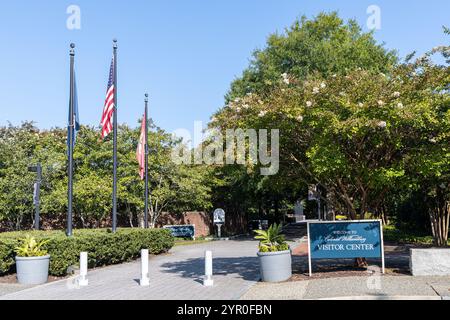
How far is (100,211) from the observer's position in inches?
1070

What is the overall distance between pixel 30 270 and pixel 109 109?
6.20m

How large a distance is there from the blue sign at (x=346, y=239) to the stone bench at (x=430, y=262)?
0.87 m

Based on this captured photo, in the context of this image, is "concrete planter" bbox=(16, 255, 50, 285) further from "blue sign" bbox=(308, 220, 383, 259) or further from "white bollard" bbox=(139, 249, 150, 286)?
"blue sign" bbox=(308, 220, 383, 259)

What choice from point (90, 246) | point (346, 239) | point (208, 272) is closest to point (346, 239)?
point (346, 239)

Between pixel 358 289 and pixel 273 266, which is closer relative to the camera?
pixel 358 289

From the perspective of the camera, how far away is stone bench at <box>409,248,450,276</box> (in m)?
10.9

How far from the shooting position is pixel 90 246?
15.0 metres

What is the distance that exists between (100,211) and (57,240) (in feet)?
44.9

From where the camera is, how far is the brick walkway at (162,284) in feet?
34.0

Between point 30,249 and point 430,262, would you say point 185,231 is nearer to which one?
point 30,249

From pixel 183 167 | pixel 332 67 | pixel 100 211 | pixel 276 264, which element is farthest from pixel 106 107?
pixel 332 67

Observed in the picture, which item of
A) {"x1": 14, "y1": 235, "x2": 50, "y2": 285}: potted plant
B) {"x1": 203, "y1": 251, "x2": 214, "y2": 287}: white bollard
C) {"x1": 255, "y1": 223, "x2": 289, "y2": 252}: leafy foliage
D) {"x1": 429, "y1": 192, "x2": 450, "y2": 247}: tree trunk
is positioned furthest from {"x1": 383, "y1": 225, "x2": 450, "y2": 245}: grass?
{"x1": 14, "y1": 235, "x2": 50, "y2": 285}: potted plant

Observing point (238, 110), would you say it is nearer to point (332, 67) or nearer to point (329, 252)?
point (329, 252)

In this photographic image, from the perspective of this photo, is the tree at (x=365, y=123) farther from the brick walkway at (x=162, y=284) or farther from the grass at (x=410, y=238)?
the grass at (x=410, y=238)
